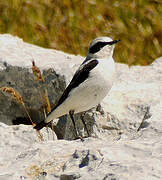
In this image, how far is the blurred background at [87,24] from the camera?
9.41 meters

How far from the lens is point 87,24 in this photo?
31.3 ft

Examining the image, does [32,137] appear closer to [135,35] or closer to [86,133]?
[86,133]

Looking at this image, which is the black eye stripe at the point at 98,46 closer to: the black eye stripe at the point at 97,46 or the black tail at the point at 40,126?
the black eye stripe at the point at 97,46

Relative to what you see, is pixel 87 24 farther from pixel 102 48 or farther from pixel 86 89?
pixel 86 89

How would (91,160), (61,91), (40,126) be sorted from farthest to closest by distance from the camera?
1. (61,91)
2. (40,126)
3. (91,160)

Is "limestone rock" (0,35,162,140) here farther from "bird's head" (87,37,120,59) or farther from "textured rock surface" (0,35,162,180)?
"bird's head" (87,37,120,59)

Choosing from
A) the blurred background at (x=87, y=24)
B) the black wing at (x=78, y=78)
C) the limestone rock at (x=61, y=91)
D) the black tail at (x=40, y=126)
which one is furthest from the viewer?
the blurred background at (x=87, y=24)

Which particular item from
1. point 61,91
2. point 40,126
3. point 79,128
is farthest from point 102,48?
point 40,126

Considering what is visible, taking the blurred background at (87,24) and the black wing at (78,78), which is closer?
the black wing at (78,78)

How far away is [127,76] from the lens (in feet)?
20.5

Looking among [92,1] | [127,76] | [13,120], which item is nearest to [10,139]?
[13,120]

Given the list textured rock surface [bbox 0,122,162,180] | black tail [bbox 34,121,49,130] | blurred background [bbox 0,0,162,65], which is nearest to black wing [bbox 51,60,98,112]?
black tail [bbox 34,121,49,130]

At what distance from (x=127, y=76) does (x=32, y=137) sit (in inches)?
79.7

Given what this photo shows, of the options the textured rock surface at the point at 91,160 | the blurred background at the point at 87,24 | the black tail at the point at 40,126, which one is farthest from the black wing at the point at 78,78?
A: the blurred background at the point at 87,24
